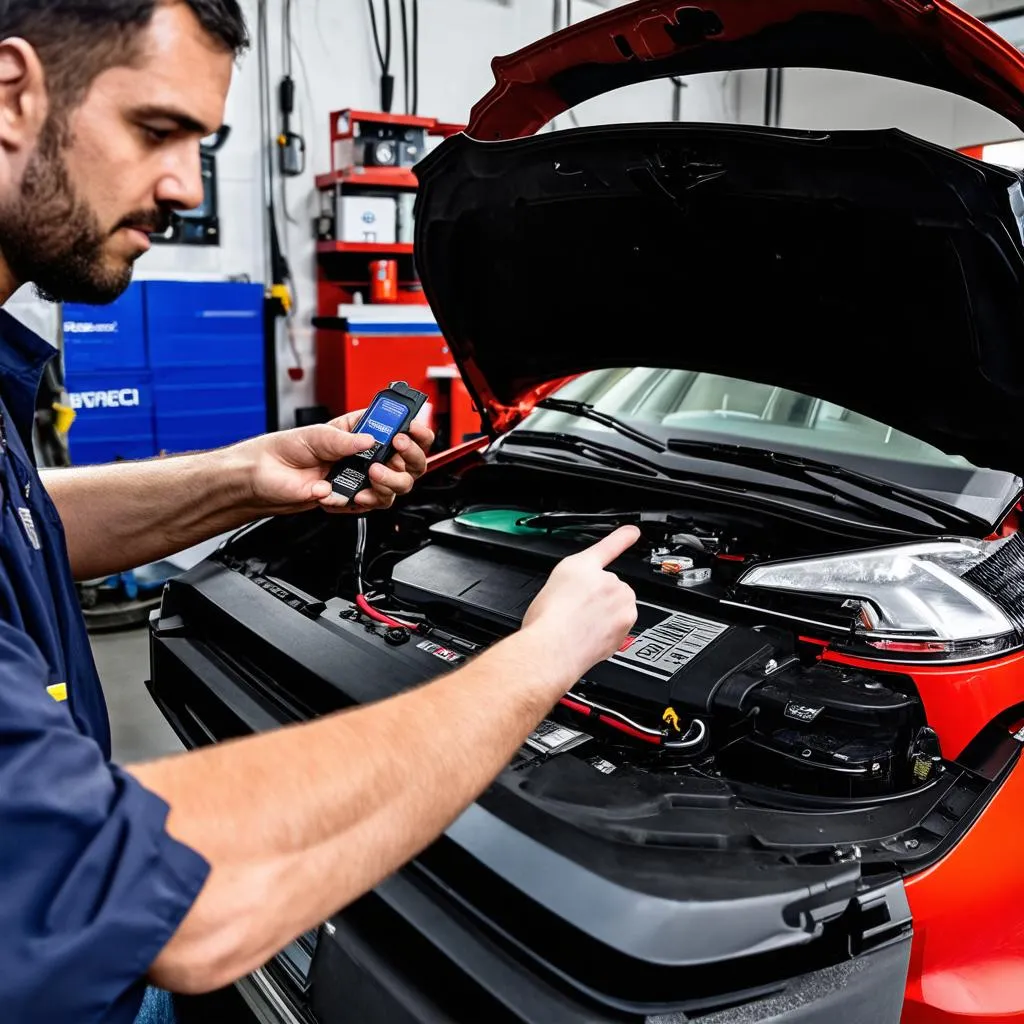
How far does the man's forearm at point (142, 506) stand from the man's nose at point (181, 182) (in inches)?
25.1

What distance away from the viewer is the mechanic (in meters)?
0.64

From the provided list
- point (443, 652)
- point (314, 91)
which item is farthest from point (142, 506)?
point (314, 91)

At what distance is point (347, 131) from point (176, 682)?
4076mm

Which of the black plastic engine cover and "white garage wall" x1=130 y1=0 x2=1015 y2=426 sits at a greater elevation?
"white garage wall" x1=130 y1=0 x2=1015 y2=426

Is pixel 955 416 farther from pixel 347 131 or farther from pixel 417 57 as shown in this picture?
pixel 417 57

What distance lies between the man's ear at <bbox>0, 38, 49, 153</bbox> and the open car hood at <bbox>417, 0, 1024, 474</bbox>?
33.9 inches

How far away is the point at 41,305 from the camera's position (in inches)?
156

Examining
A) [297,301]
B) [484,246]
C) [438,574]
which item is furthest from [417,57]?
[438,574]

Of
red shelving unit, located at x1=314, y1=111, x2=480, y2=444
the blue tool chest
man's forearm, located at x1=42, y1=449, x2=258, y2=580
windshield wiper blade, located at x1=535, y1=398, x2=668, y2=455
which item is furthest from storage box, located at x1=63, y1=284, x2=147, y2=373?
man's forearm, located at x1=42, y1=449, x2=258, y2=580

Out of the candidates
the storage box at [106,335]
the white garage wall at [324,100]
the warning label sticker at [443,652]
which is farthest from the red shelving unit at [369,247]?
the warning label sticker at [443,652]

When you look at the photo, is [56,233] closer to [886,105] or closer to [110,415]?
[110,415]

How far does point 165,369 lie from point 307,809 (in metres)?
4.03

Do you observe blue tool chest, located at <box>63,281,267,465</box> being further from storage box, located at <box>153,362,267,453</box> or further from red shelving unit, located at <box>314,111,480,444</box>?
red shelving unit, located at <box>314,111,480,444</box>

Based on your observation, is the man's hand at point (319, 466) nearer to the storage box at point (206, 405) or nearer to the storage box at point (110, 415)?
the storage box at point (110, 415)
